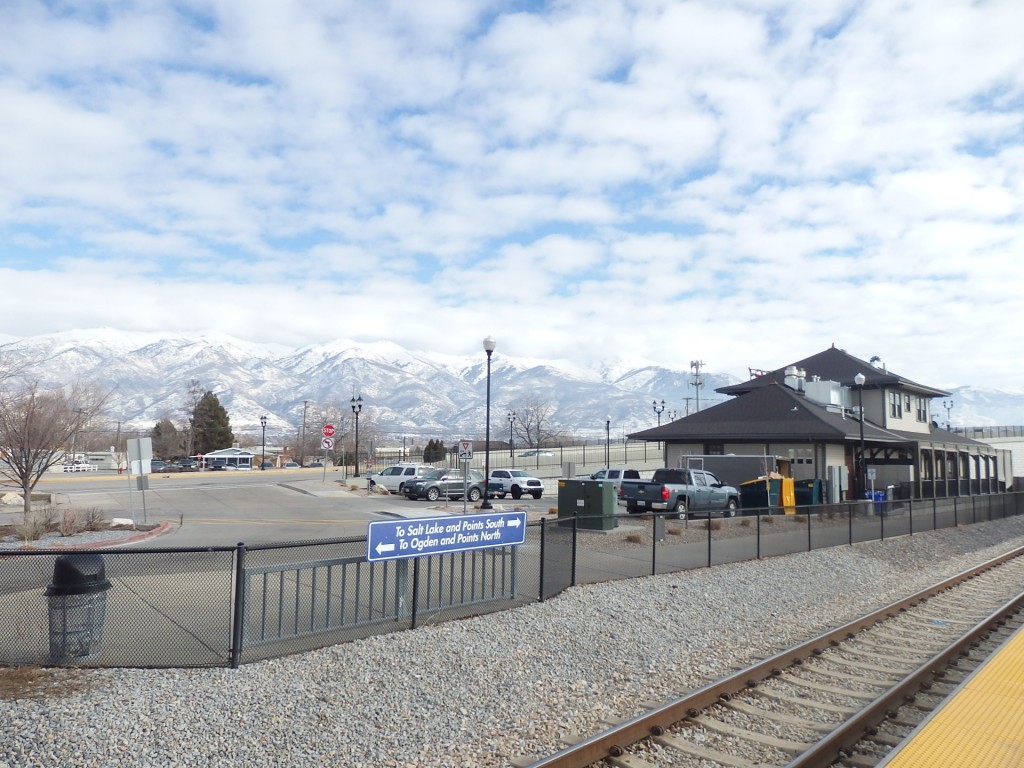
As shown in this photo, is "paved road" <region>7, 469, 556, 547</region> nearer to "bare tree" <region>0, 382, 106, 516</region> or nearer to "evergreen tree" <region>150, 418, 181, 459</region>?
"bare tree" <region>0, 382, 106, 516</region>

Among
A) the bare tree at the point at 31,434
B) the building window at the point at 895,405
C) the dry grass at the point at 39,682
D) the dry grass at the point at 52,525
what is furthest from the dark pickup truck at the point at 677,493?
the building window at the point at 895,405

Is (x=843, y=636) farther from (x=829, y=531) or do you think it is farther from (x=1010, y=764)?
(x=829, y=531)

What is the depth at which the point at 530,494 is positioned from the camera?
133 ft

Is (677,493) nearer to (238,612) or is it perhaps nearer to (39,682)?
(238,612)

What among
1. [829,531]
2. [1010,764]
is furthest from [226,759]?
[829,531]

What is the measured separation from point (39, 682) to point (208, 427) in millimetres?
99558

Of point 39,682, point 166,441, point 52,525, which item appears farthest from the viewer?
point 166,441

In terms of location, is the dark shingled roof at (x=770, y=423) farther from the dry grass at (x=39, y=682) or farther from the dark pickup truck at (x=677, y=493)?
the dry grass at (x=39, y=682)

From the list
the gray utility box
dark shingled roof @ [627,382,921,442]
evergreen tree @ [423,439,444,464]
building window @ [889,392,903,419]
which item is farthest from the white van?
evergreen tree @ [423,439,444,464]

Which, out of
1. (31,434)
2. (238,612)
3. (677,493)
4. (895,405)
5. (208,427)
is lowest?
(238,612)

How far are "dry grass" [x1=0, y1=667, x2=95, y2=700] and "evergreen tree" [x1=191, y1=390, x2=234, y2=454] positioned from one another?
321 ft

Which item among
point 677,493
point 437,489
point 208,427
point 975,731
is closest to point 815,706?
point 975,731

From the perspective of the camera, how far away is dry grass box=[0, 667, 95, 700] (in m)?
7.13

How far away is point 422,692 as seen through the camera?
789 cm
